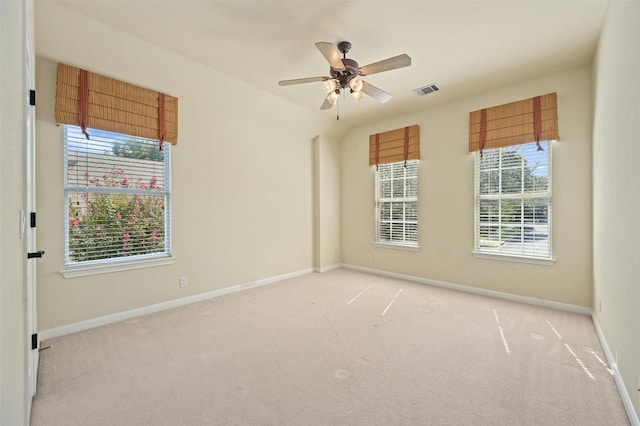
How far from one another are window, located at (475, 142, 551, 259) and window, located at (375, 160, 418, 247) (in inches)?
40.5

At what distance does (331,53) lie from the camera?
8.12 ft

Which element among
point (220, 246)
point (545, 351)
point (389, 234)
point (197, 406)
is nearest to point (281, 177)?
point (220, 246)

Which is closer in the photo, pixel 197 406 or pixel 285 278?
pixel 197 406

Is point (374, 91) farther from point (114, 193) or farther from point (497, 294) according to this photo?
point (497, 294)

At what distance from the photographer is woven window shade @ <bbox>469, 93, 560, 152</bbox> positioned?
138 inches

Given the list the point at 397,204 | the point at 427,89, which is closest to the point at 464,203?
the point at 397,204

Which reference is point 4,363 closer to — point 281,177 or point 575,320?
point 281,177

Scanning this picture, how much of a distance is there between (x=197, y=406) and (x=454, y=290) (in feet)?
12.4

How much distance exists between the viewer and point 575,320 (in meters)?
3.14

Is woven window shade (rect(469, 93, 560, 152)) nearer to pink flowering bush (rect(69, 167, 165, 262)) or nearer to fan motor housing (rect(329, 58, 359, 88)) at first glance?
fan motor housing (rect(329, 58, 359, 88))

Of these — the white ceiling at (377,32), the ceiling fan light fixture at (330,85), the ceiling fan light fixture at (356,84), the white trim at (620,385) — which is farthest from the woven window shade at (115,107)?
the white trim at (620,385)

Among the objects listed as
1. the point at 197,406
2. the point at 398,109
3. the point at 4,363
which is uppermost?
the point at 398,109

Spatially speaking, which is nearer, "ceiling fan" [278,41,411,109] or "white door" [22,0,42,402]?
"white door" [22,0,42,402]

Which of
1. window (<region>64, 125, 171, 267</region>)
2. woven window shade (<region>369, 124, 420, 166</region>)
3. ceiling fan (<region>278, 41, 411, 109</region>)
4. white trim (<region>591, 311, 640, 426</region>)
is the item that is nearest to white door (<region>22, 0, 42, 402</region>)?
window (<region>64, 125, 171, 267</region>)
